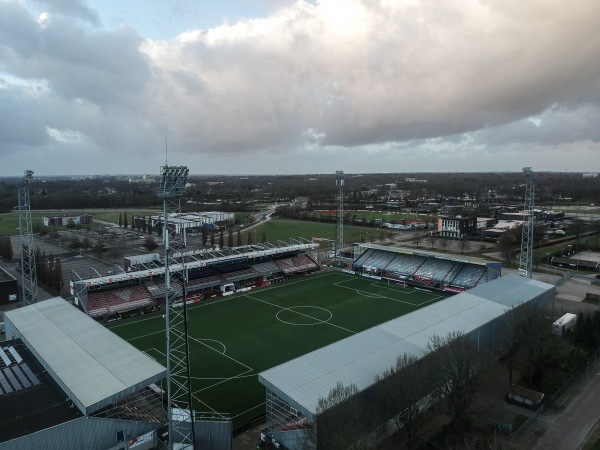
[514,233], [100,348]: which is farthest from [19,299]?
[514,233]

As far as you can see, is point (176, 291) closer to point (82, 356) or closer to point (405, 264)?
point (82, 356)

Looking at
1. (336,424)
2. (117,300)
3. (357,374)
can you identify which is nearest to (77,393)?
(336,424)

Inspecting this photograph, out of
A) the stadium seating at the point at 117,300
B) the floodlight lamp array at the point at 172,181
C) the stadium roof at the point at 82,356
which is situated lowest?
the stadium seating at the point at 117,300

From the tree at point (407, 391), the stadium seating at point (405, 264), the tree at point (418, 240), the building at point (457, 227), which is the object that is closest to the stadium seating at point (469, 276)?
the stadium seating at point (405, 264)

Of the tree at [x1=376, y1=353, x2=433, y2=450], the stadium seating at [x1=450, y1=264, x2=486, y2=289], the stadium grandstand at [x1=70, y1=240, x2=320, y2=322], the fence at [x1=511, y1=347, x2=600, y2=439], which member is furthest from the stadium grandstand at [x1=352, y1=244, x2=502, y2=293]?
the tree at [x1=376, y1=353, x2=433, y2=450]

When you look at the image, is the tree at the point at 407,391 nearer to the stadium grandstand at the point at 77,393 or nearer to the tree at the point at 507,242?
the stadium grandstand at the point at 77,393

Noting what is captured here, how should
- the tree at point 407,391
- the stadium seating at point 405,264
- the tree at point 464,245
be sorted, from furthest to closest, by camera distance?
the tree at point 464,245 → the stadium seating at point 405,264 → the tree at point 407,391

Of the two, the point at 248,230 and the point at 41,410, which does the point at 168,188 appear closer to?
the point at 41,410
